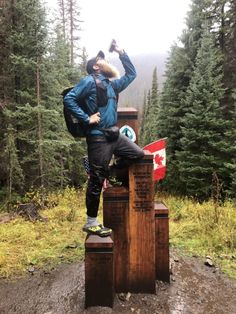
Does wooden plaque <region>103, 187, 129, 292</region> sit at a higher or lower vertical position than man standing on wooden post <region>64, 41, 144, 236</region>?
Answer: lower

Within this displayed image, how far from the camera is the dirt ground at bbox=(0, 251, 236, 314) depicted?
13.4 feet

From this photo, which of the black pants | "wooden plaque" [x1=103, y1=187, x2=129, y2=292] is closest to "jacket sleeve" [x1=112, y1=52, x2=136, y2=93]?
the black pants

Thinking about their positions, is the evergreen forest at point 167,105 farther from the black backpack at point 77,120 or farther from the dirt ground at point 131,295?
the black backpack at point 77,120

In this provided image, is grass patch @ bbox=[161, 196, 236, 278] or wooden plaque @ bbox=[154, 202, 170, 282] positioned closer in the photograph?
wooden plaque @ bbox=[154, 202, 170, 282]

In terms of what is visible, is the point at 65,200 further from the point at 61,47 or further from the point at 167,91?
the point at 61,47

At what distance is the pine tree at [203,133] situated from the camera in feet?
49.8

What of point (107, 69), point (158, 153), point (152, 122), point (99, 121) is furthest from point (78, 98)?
point (152, 122)

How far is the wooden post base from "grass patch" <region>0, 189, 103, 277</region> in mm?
1420

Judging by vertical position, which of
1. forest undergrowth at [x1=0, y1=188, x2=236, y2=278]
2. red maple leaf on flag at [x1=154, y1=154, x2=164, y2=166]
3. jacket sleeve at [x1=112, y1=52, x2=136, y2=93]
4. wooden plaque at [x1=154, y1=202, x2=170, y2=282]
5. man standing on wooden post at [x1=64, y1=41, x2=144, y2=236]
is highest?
jacket sleeve at [x1=112, y1=52, x2=136, y2=93]

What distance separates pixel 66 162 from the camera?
21719 millimetres

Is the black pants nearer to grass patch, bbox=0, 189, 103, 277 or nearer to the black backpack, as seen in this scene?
the black backpack

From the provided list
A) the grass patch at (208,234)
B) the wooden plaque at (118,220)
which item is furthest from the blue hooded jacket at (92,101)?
the grass patch at (208,234)

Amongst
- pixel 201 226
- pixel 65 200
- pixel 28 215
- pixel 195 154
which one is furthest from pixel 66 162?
pixel 201 226

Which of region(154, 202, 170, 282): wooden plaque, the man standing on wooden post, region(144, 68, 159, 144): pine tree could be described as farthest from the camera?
region(144, 68, 159, 144): pine tree
